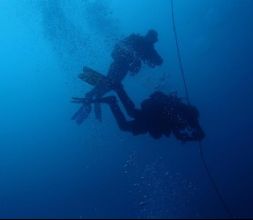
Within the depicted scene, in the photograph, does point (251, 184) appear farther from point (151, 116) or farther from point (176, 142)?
point (151, 116)

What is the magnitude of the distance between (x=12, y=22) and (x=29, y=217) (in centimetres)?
689

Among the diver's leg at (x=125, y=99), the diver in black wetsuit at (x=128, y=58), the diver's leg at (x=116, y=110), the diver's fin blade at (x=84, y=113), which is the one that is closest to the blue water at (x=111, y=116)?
the diver in black wetsuit at (x=128, y=58)

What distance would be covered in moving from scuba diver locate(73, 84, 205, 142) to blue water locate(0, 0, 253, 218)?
3.75 metres

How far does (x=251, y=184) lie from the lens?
11.2 m

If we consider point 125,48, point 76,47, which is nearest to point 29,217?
point 76,47

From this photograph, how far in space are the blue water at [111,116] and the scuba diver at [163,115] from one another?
3754mm

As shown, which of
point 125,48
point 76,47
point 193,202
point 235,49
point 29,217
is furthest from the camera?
point 29,217

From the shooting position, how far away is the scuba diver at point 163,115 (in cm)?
594

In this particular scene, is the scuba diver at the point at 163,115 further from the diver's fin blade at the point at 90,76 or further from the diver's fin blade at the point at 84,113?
the diver's fin blade at the point at 90,76

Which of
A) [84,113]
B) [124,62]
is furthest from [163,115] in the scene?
[84,113]

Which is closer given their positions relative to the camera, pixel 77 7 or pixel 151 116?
pixel 151 116

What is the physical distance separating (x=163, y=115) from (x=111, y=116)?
4.86 meters

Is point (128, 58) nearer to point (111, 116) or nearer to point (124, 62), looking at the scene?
point (124, 62)

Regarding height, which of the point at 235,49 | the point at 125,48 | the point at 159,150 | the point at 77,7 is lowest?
the point at 125,48
